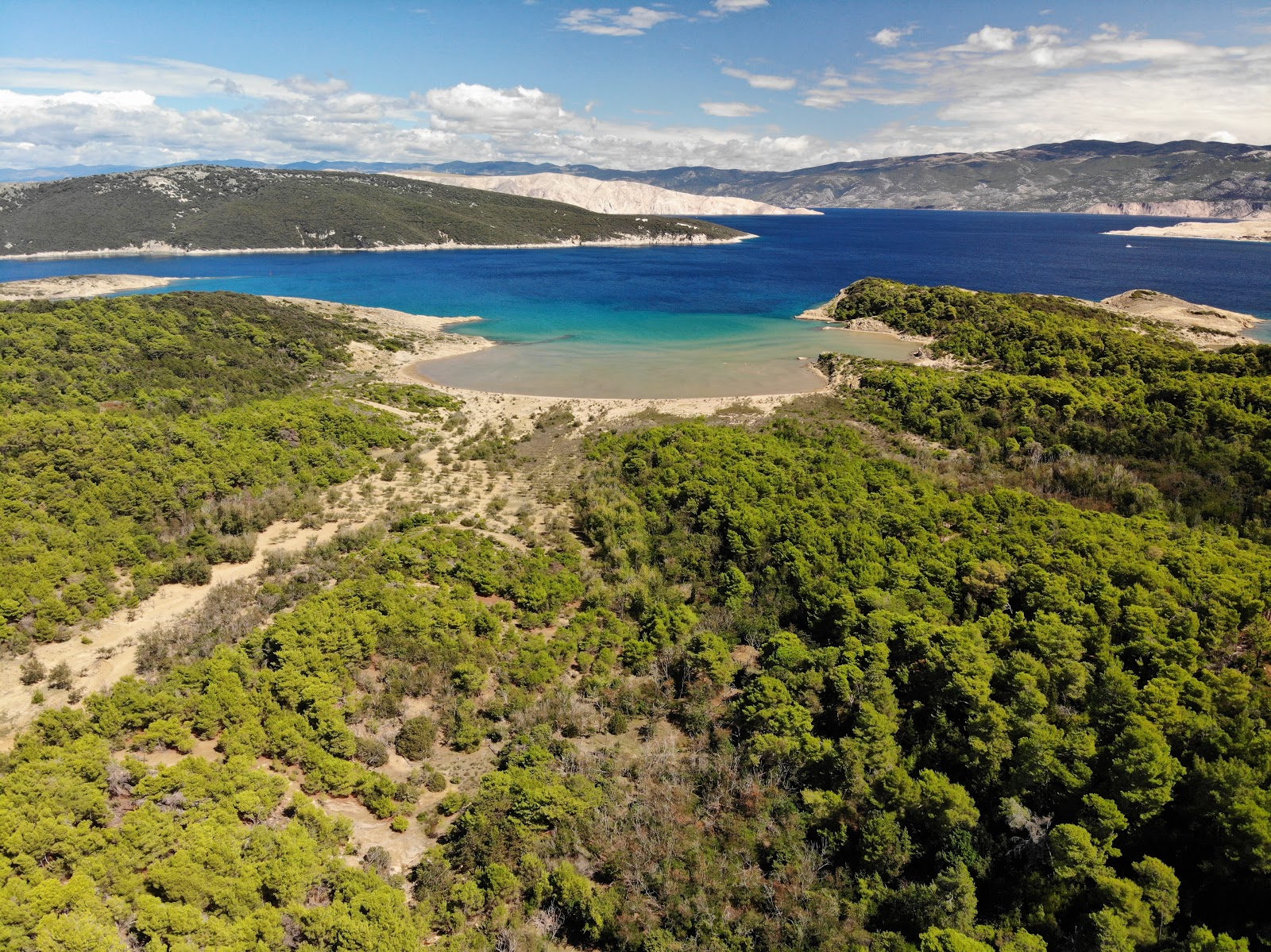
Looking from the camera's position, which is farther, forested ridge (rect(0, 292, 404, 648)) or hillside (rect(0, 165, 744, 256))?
hillside (rect(0, 165, 744, 256))

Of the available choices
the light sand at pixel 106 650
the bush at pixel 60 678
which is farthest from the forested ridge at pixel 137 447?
the bush at pixel 60 678

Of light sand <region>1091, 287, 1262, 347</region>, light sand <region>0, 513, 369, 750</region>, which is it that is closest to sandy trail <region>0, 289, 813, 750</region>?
light sand <region>0, 513, 369, 750</region>

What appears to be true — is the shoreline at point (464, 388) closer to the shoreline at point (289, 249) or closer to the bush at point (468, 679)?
the bush at point (468, 679)

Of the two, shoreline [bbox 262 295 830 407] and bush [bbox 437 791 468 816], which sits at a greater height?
shoreline [bbox 262 295 830 407]

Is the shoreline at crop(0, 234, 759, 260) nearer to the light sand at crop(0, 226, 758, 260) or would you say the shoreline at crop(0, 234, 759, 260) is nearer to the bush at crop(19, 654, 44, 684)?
the light sand at crop(0, 226, 758, 260)

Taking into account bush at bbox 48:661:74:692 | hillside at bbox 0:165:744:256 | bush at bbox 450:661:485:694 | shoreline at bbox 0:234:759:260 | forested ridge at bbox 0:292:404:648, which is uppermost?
hillside at bbox 0:165:744:256

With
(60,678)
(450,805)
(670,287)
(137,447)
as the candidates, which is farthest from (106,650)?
(670,287)
